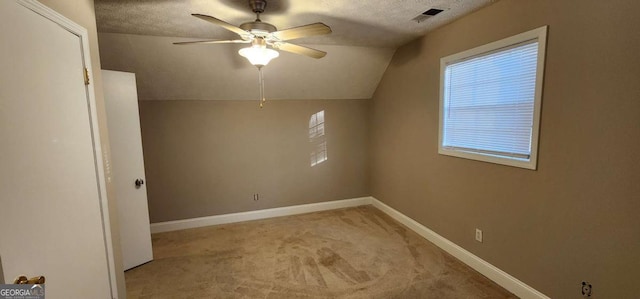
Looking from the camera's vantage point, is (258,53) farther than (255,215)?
No

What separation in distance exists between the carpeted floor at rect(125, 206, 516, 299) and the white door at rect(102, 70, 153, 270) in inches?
9.9

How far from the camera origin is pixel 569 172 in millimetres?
1944

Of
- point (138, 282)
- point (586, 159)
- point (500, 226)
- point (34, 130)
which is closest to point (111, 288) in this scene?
point (138, 282)

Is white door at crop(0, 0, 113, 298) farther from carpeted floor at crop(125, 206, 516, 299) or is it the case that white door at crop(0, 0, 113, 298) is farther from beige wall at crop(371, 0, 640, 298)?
beige wall at crop(371, 0, 640, 298)

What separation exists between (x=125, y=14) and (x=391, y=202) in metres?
3.87

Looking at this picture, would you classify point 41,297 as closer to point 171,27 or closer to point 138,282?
point 138,282

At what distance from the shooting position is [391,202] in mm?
4215

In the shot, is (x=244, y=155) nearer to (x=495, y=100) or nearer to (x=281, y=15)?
(x=281, y=15)

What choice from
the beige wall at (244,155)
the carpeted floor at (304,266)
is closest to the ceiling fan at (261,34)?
the beige wall at (244,155)

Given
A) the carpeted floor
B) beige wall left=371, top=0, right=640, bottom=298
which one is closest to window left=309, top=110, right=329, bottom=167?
the carpeted floor

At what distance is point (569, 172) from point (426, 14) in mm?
1734

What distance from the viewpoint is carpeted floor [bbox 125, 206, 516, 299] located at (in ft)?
8.07

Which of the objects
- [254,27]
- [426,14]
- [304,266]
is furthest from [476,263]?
[254,27]

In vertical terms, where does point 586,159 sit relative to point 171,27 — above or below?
below
